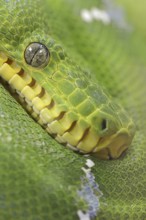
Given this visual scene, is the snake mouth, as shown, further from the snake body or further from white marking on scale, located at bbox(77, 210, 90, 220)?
white marking on scale, located at bbox(77, 210, 90, 220)

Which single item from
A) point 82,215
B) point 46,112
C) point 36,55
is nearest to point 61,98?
point 46,112

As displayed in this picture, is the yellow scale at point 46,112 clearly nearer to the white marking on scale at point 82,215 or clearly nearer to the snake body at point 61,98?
the snake body at point 61,98

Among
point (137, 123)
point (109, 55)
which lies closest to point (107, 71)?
point (109, 55)

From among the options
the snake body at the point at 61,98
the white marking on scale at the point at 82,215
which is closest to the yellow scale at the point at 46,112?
the snake body at the point at 61,98

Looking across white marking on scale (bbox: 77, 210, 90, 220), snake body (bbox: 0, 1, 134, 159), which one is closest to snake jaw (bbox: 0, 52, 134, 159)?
snake body (bbox: 0, 1, 134, 159)

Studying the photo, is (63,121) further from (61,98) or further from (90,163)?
(90,163)

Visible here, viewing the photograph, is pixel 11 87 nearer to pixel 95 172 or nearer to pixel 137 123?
pixel 95 172

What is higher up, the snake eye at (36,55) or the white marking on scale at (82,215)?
the snake eye at (36,55)

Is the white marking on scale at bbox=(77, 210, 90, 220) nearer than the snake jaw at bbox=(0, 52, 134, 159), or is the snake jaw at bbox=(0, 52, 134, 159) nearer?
the white marking on scale at bbox=(77, 210, 90, 220)
